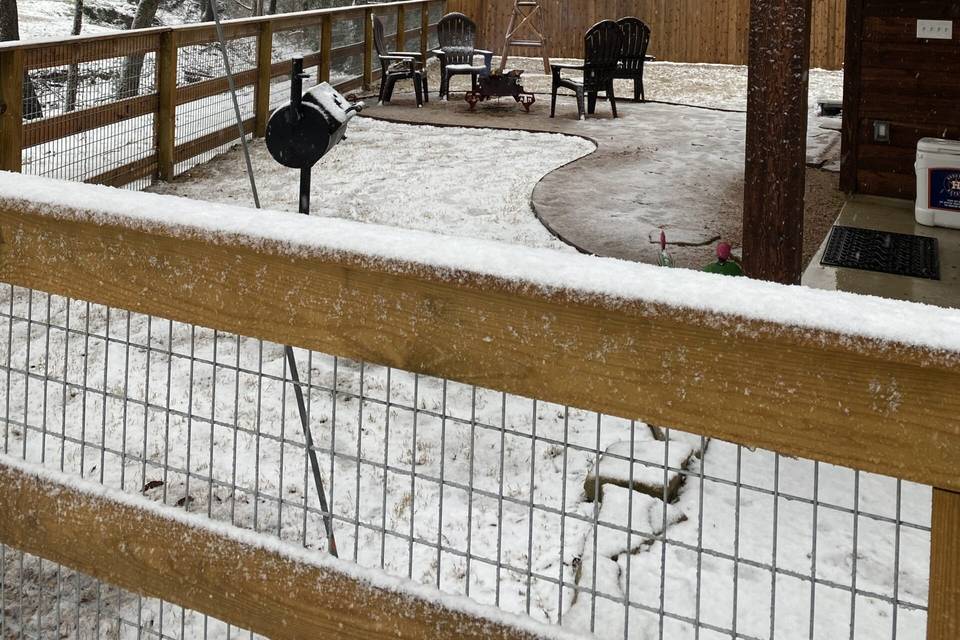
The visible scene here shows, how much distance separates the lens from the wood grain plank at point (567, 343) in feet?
3.37

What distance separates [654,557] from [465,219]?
4.07m

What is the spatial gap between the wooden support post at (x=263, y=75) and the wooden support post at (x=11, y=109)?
11.4 ft

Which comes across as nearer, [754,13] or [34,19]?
[754,13]

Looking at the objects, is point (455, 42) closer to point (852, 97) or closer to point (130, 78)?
point (852, 97)

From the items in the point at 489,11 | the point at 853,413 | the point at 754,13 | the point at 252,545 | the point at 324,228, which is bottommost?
the point at 252,545

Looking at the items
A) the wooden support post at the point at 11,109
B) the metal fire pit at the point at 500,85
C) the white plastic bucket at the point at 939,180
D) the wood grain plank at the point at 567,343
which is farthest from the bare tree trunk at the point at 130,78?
the wood grain plank at the point at 567,343

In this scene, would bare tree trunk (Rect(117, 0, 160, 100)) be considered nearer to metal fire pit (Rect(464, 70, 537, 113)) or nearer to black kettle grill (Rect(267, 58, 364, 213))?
metal fire pit (Rect(464, 70, 537, 113))

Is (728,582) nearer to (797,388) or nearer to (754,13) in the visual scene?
(797,388)

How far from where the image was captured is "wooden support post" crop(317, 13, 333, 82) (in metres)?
10.9

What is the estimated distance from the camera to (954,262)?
240 inches

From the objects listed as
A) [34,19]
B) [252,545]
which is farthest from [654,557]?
[34,19]

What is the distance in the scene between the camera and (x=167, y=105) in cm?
742

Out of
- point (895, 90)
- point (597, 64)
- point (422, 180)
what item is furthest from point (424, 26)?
point (895, 90)

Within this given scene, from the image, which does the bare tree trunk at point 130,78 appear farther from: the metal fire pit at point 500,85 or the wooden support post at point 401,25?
the wooden support post at point 401,25
